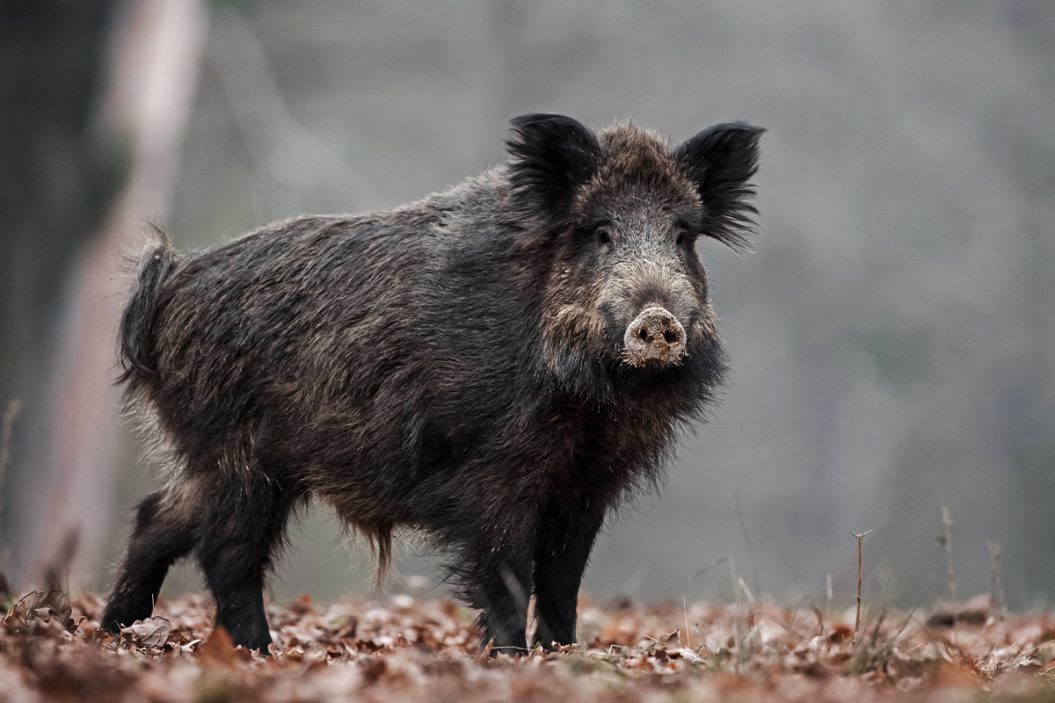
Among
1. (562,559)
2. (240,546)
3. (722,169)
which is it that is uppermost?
(722,169)

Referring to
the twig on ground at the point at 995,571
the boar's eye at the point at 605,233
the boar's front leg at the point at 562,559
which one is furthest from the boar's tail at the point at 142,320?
the twig on ground at the point at 995,571

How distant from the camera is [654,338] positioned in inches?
212

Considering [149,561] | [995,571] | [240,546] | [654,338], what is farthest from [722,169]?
[149,561]

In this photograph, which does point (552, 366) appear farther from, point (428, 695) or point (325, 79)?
point (325, 79)

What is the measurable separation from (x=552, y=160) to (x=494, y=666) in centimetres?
255

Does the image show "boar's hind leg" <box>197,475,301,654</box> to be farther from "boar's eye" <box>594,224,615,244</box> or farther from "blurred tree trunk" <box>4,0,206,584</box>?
"blurred tree trunk" <box>4,0,206,584</box>

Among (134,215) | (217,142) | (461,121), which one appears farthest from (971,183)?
(134,215)

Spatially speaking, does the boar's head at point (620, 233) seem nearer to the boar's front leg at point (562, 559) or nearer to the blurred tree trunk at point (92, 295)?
the boar's front leg at point (562, 559)

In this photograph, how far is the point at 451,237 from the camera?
6426 mm

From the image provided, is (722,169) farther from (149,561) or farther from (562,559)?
(149,561)

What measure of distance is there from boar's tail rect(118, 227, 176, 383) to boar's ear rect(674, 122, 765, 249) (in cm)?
281

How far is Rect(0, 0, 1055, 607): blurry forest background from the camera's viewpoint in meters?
21.8

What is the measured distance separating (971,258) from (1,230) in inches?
684

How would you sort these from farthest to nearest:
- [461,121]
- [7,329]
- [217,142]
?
[461,121]
[217,142]
[7,329]
